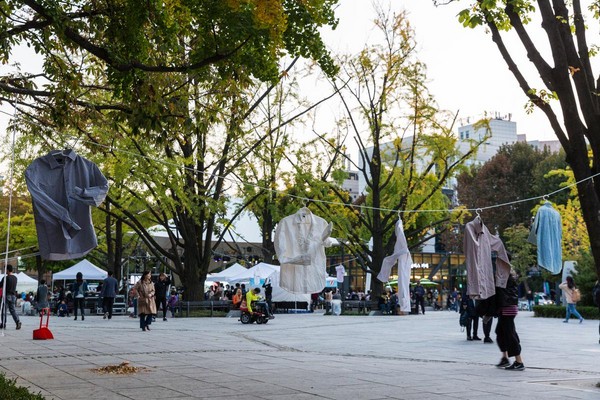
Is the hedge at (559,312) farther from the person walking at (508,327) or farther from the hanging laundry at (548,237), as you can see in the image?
the person walking at (508,327)

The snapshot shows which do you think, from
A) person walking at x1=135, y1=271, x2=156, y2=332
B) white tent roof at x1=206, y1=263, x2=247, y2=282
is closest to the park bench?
white tent roof at x1=206, y1=263, x2=247, y2=282

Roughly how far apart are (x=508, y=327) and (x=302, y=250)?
420 cm

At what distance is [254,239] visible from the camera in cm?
4362

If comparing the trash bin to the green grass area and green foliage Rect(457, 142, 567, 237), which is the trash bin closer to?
green foliage Rect(457, 142, 567, 237)

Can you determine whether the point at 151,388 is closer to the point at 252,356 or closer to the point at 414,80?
the point at 252,356

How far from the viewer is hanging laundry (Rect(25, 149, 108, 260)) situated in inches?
347

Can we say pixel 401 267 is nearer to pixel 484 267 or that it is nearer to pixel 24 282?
pixel 484 267

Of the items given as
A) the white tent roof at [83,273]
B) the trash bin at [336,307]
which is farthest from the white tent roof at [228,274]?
the trash bin at [336,307]

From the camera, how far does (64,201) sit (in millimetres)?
9195

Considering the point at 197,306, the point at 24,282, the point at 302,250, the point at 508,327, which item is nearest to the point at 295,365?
the point at 302,250

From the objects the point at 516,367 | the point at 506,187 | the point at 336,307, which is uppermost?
the point at 506,187

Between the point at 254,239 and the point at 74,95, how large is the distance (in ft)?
104

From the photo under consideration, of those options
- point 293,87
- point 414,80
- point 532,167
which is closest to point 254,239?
point 293,87

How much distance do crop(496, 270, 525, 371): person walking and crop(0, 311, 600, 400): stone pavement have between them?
9.8 inches
